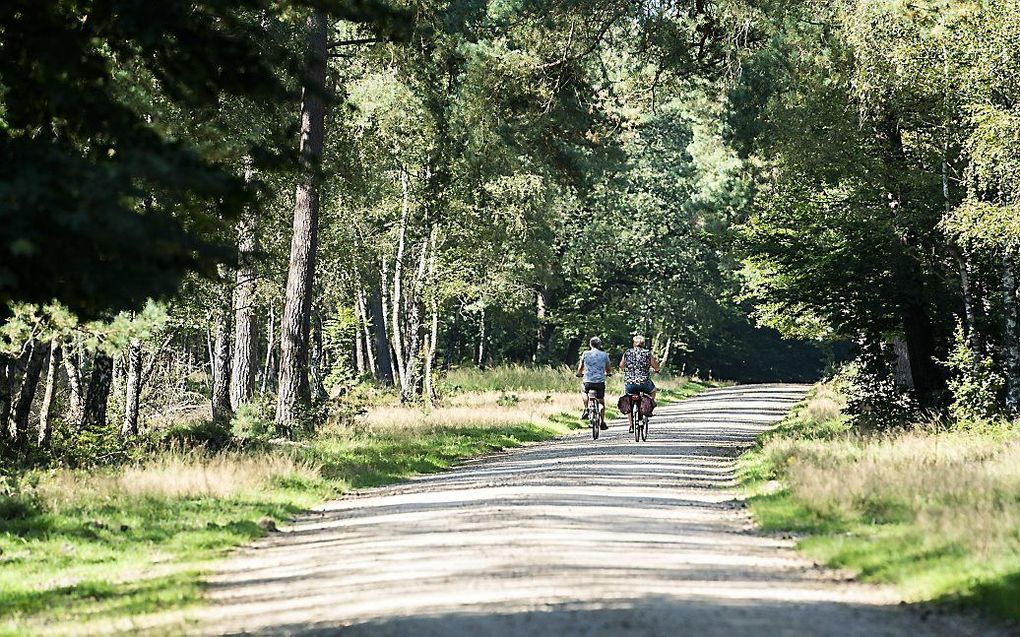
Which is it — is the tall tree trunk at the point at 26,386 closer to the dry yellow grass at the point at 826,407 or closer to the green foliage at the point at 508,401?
the green foliage at the point at 508,401

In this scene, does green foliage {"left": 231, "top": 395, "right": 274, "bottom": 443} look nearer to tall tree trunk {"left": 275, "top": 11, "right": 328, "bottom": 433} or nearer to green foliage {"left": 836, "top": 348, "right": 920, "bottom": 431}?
tall tree trunk {"left": 275, "top": 11, "right": 328, "bottom": 433}

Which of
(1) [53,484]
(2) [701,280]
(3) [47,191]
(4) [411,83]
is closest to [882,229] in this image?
(4) [411,83]

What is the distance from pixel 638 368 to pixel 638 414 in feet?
2.87

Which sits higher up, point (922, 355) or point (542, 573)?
point (922, 355)

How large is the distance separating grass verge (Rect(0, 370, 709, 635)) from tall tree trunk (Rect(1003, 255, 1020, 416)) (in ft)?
29.9

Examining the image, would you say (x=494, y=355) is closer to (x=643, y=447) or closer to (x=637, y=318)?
(x=637, y=318)

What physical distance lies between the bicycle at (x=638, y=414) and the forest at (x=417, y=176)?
12.9ft

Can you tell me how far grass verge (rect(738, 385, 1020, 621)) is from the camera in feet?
31.5

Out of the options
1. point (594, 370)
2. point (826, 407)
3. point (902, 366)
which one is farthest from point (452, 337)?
point (594, 370)

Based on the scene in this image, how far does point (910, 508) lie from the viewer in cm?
1262

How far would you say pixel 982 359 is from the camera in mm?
24281

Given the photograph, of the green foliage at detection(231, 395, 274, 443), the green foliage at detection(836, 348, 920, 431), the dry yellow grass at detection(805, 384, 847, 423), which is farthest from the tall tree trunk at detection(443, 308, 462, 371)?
the green foliage at detection(231, 395, 274, 443)

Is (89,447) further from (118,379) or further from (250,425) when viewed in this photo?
(118,379)

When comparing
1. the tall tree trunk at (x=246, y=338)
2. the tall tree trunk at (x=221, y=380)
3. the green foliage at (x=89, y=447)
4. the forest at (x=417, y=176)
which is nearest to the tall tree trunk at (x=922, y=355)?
the forest at (x=417, y=176)
